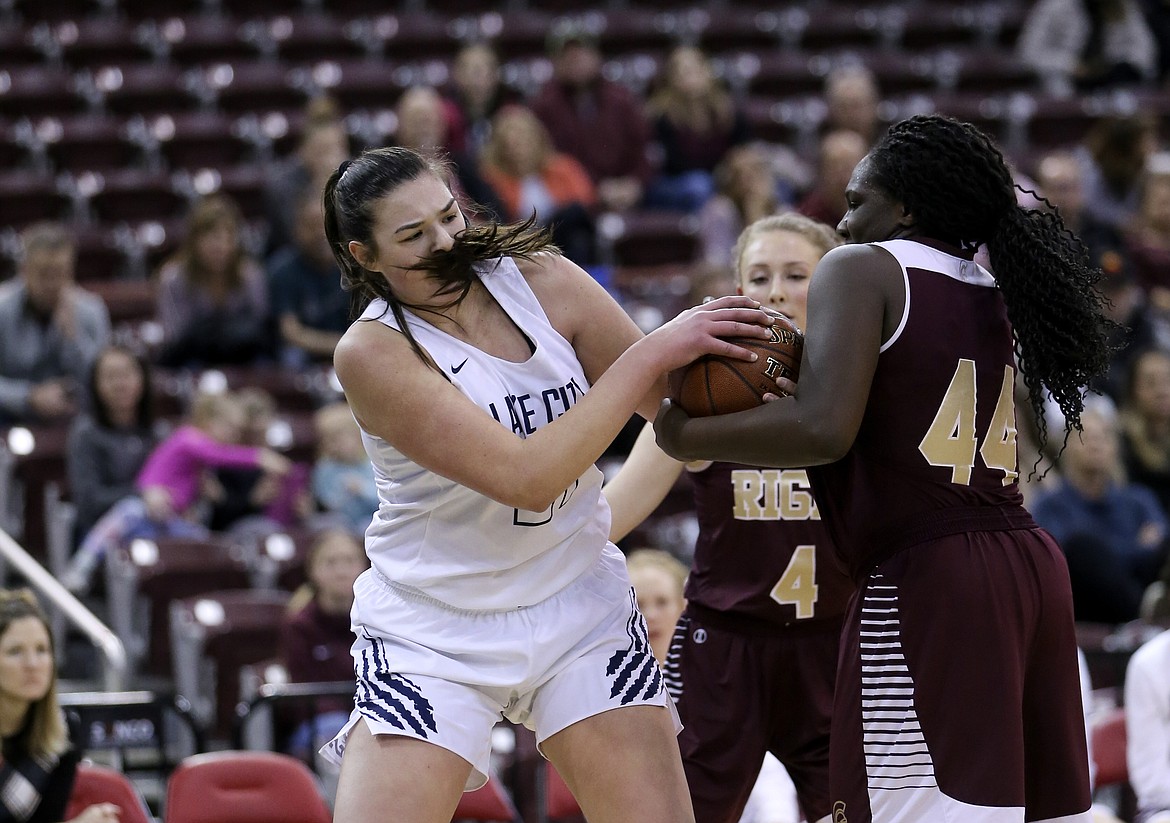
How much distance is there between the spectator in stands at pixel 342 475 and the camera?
7215 millimetres

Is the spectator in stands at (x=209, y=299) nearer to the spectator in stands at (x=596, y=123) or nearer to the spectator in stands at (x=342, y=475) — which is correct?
the spectator in stands at (x=342, y=475)

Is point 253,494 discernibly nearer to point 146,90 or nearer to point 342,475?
point 342,475

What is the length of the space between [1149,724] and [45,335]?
17.4ft

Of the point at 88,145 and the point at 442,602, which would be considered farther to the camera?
the point at 88,145

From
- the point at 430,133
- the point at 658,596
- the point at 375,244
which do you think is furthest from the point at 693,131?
the point at 375,244

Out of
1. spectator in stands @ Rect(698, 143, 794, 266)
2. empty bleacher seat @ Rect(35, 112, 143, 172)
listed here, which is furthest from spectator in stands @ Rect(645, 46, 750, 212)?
empty bleacher seat @ Rect(35, 112, 143, 172)

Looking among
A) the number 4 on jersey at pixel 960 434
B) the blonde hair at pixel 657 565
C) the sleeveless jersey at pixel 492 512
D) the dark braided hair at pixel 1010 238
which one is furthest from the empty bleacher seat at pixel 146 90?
the number 4 on jersey at pixel 960 434

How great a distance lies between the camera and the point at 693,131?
1002 cm

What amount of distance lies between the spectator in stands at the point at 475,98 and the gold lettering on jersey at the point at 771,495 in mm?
6391

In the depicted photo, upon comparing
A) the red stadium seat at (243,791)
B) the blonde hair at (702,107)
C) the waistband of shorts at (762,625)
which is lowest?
the red stadium seat at (243,791)

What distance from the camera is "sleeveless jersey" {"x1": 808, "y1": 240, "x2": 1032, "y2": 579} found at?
2.79 meters

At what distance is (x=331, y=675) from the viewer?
19.8 feet

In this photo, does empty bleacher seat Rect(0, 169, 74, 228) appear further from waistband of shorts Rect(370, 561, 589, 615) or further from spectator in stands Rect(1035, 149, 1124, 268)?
waistband of shorts Rect(370, 561, 589, 615)

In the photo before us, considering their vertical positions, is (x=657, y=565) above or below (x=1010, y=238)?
below
